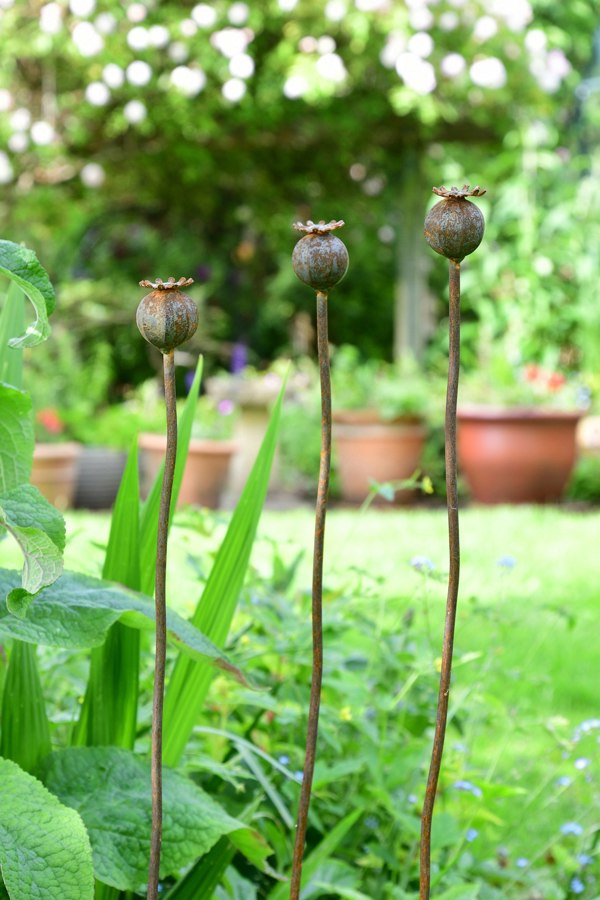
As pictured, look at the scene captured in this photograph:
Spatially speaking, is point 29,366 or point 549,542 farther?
point 29,366

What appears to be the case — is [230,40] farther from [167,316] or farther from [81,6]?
[167,316]

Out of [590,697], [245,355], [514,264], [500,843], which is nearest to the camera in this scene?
[500,843]

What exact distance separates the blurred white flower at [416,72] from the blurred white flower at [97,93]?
173 centimetres

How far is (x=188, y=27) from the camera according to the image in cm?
611

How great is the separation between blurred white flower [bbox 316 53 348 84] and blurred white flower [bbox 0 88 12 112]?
184cm

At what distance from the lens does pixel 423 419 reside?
6.01 meters

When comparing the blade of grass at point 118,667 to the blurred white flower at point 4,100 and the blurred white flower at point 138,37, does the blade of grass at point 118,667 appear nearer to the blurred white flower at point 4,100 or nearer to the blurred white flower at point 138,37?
the blurred white flower at point 138,37

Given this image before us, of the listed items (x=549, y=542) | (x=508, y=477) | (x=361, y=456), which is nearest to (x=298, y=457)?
(x=361, y=456)

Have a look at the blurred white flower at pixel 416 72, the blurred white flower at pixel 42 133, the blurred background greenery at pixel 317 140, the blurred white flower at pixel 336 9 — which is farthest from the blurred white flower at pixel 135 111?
the blurred white flower at pixel 416 72

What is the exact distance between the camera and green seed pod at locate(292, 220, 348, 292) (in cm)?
70

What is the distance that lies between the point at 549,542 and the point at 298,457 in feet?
7.16

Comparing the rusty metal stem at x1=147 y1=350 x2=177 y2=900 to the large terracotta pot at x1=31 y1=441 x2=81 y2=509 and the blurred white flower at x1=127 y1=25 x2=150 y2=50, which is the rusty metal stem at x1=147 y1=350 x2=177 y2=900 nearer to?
the large terracotta pot at x1=31 y1=441 x2=81 y2=509

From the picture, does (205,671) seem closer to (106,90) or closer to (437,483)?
(437,483)

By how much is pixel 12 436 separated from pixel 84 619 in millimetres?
158
